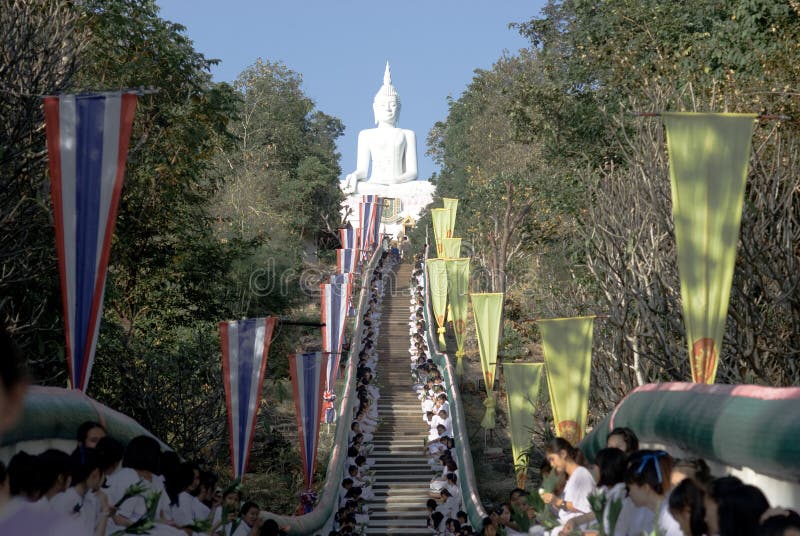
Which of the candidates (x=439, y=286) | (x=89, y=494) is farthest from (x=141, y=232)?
(x=89, y=494)

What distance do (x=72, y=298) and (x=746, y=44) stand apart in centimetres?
1212

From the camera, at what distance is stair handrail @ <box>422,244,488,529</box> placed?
16938 mm

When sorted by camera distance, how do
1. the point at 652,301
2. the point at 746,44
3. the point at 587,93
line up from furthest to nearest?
the point at 587,93, the point at 746,44, the point at 652,301

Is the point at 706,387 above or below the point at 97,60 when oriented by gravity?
below

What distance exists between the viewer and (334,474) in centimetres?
1902

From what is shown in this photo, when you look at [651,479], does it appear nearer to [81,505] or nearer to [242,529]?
[81,505]

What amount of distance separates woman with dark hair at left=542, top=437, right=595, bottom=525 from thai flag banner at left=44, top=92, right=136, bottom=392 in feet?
11.8

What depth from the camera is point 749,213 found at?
1384 centimetres

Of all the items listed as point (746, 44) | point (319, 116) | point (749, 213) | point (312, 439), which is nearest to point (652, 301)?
point (749, 213)

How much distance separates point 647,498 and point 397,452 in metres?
17.4

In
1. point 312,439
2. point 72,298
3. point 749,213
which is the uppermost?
point 749,213

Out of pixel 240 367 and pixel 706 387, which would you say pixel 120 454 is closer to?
pixel 706 387

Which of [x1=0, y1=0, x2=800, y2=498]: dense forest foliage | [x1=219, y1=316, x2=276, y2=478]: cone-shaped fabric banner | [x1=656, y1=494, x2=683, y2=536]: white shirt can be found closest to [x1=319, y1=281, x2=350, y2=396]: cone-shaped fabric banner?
[x1=0, y1=0, x2=800, y2=498]: dense forest foliage

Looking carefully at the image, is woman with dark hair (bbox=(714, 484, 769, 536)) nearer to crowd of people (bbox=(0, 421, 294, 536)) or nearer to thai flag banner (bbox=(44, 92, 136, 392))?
crowd of people (bbox=(0, 421, 294, 536))
